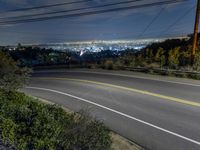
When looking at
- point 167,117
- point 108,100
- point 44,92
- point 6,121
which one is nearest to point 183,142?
point 167,117

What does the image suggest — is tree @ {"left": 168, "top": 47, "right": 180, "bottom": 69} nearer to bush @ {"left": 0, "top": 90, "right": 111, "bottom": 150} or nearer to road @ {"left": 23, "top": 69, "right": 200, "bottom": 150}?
road @ {"left": 23, "top": 69, "right": 200, "bottom": 150}

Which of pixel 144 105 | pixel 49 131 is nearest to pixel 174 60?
pixel 144 105

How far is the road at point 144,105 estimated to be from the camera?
9078mm

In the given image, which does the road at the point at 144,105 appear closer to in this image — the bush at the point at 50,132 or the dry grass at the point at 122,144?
the dry grass at the point at 122,144

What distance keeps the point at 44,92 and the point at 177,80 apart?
8.23 meters

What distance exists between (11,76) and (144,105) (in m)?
5.78

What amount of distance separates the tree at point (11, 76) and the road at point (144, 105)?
6.48 ft

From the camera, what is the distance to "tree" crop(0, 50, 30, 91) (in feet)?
44.3

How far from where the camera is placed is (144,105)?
43.0 ft

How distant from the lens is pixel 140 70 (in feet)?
84.3

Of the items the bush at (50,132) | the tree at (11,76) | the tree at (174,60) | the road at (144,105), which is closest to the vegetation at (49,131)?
the bush at (50,132)

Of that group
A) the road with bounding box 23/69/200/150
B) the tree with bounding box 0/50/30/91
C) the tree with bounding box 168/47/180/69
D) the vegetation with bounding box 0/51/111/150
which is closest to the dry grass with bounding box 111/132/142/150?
the road with bounding box 23/69/200/150

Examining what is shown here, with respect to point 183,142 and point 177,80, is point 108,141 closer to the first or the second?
point 183,142

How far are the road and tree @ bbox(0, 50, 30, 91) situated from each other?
198cm
